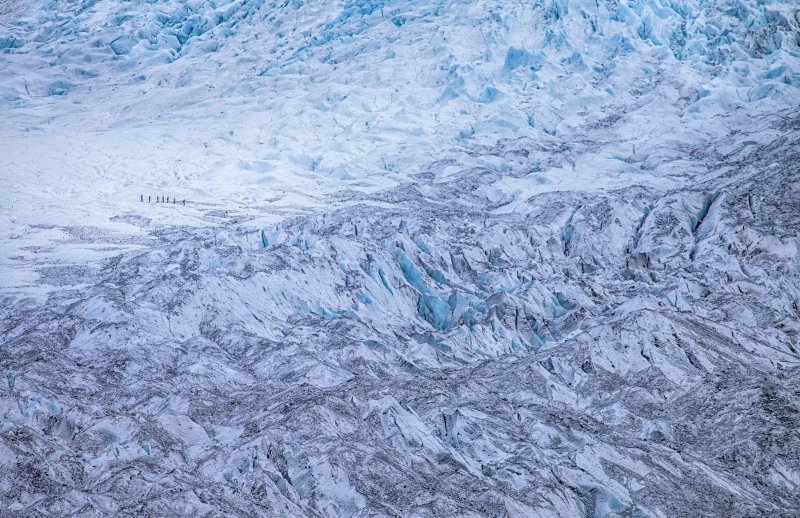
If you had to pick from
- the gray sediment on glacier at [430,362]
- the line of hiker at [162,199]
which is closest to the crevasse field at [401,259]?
the gray sediment on glacier at [430,362]

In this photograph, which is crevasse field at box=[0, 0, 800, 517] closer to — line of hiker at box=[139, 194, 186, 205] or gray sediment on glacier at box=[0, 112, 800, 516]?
gray sediment on glacier at box=[0, 112, 800, 516]

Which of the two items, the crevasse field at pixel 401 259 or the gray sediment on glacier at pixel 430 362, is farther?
the crevasse field at pixel 401 259

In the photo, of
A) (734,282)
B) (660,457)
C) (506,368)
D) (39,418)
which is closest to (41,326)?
(39,418)

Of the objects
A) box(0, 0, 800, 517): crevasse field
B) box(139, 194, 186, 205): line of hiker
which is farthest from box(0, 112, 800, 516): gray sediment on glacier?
box(139, 194, 186, 205): line of hiker

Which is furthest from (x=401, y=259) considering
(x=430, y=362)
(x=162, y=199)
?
(x=162, y=199)

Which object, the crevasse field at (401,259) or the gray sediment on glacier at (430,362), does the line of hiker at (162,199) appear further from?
the gray sediment on glacier at (430,362)

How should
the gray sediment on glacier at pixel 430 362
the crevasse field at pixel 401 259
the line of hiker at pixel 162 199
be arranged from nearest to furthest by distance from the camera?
1. the gray sediment on glacier at pixel 430 362
2. the crevasse field at pixel 401 259
3. the line of hiker at pixel 162 199

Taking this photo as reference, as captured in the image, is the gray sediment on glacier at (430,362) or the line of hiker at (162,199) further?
the line of hiker at (162,199)

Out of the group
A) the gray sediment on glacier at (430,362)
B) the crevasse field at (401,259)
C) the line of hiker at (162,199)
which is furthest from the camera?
the line of hiker at (162,199)
